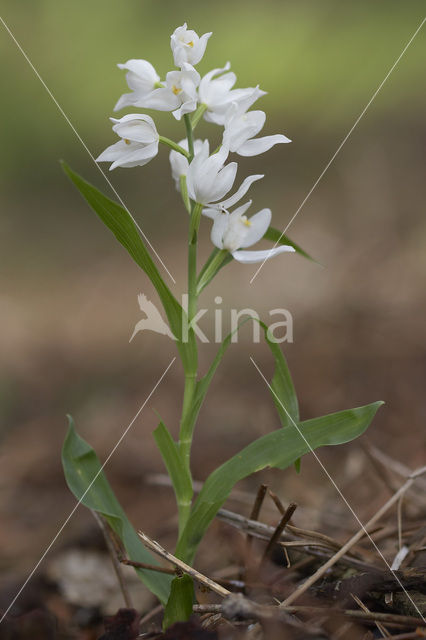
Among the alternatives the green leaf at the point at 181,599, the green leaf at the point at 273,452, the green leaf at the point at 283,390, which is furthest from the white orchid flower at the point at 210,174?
the green leaf at the point at 181,599

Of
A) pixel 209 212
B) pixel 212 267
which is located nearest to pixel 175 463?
pixel 212 267

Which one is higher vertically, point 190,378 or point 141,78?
point 141,78

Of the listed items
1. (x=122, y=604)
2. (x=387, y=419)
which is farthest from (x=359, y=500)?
(x=122, y=604)

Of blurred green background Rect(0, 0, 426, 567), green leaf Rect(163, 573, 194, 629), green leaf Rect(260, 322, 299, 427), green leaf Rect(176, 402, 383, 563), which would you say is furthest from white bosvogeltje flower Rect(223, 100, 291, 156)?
blurred green background Rect(0, 0, 426, 567)

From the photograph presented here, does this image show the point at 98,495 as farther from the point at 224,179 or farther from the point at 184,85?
the point at 184,85

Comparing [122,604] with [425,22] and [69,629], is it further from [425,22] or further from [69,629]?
[425,22]

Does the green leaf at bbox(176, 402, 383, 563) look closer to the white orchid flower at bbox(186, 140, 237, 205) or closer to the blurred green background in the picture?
the white orchid flower at bbox(186, 140, 237, 205)

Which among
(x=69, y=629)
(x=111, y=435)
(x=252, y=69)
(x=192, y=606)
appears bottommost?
(x=111, y=435)
